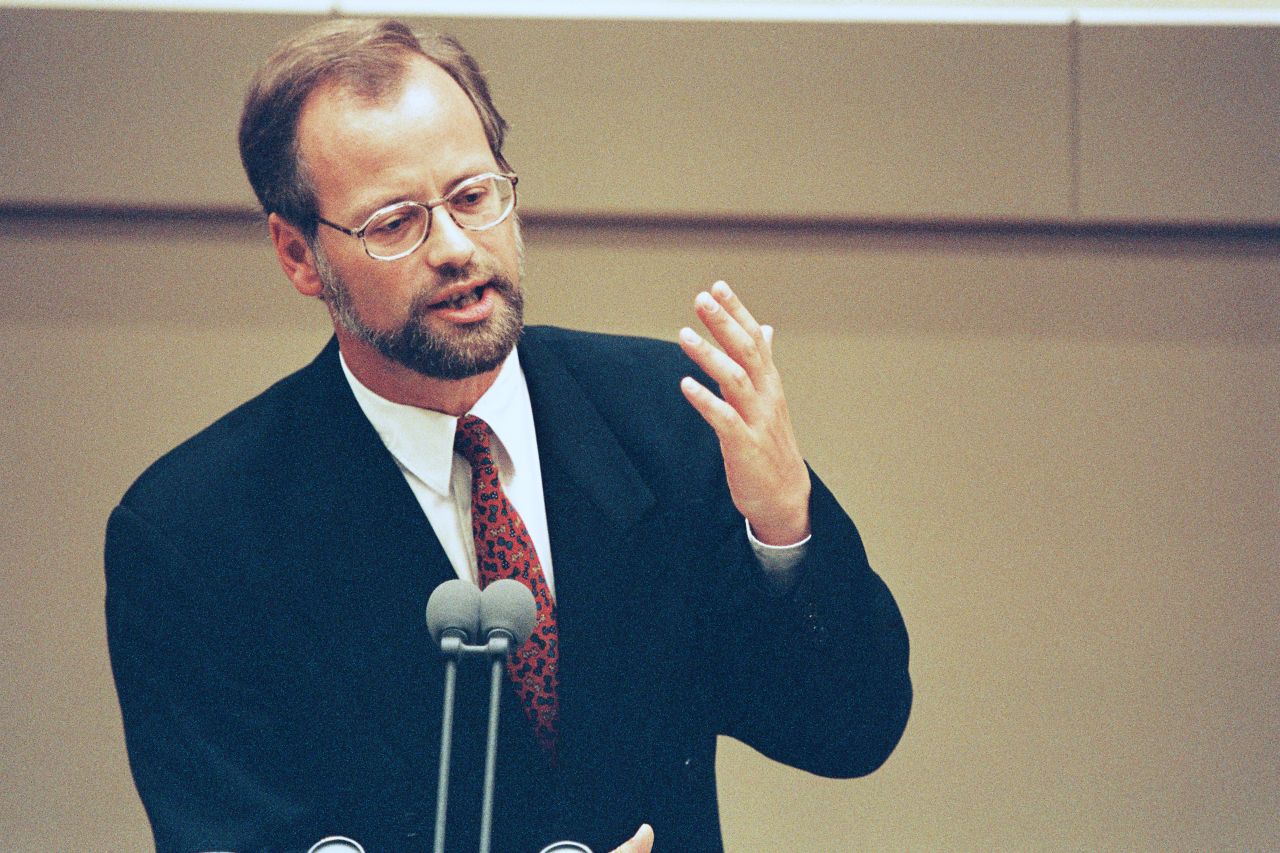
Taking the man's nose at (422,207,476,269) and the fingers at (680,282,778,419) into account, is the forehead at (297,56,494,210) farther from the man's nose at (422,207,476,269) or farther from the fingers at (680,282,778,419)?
the fingers at (680,282,778,419)

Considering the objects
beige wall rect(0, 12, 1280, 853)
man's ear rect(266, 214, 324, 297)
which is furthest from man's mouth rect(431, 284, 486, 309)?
beige wall rect(0, 12, 1280, 853)

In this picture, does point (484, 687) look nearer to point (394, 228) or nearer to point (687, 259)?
point (394, 228)

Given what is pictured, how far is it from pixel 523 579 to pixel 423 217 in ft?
1.45

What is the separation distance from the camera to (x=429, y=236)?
1.57m

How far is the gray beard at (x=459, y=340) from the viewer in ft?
5.17

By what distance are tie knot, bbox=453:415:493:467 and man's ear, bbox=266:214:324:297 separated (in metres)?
0.27

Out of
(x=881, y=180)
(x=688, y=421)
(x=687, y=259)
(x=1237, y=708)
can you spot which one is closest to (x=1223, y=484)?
(x=1237, y=708)

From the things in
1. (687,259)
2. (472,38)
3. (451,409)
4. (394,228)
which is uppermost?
(472,38)

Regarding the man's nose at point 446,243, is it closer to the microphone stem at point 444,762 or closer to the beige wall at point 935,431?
the microphone stem at point 444,762

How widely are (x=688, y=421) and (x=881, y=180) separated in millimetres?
1172

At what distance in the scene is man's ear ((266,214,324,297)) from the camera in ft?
5.71

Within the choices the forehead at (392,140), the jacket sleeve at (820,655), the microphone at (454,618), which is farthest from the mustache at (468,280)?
the microphone at (454,618)

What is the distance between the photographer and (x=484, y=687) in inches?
61.4

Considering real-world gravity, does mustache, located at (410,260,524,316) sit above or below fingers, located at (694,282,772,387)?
above
